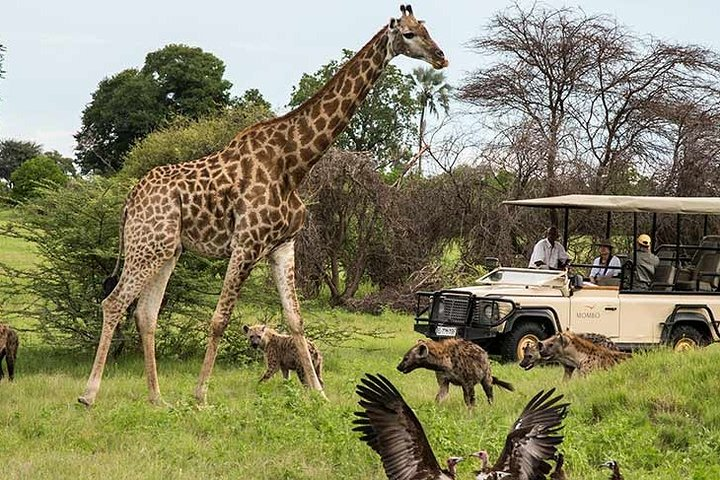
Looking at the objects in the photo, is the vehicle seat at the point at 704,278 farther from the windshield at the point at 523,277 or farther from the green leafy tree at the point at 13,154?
the green leafy tree at the point at 13,154

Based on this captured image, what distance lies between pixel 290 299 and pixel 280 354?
1254 mm

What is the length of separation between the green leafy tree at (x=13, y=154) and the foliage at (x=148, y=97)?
1337 cm

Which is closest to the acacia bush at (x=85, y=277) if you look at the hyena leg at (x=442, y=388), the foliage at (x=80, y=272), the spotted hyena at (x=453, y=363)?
the foliage at (x=80, y=272)

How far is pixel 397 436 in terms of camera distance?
591 centimetres

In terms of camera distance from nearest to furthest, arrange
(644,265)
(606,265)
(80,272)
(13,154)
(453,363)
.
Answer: (453,363), (80,272), (644,265), (606,265), (13,154)

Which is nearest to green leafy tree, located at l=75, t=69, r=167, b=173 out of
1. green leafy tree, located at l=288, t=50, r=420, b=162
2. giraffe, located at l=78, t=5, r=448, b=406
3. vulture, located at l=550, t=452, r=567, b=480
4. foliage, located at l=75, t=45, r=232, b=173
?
foliage, located at l=75, t=45, r=232, b=173

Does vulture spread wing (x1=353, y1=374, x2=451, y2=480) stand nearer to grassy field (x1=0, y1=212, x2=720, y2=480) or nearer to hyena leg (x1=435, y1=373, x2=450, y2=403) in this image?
grassy field (x1=0, y1=212, x2=720, y2=480)

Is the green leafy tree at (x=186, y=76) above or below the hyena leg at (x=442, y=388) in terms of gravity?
above

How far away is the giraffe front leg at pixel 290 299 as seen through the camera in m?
10.3

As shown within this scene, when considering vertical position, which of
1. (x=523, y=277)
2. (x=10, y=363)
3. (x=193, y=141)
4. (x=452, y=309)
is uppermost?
(x=193, y=141)

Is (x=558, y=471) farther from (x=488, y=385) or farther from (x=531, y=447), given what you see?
(x=488, y=385)

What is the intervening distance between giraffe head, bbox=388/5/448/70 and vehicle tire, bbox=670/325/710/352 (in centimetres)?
584

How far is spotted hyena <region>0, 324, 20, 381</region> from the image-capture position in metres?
11.2

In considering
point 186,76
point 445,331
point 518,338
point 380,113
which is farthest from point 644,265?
point 186,76
